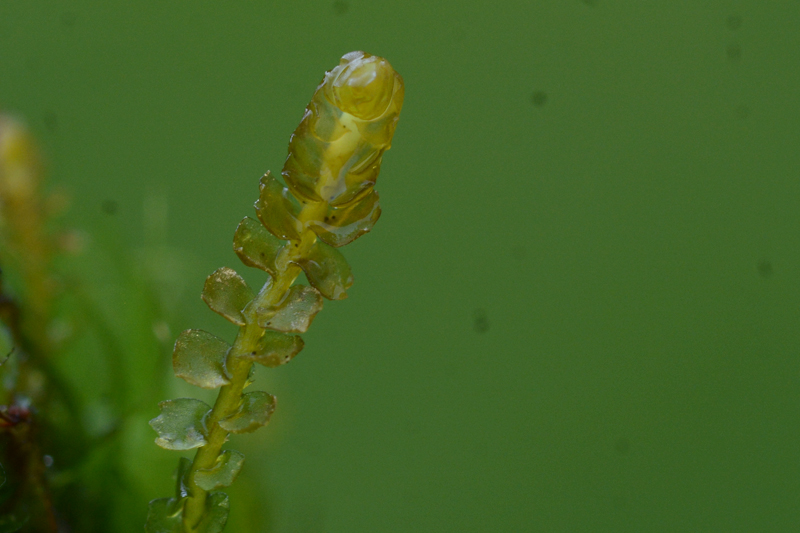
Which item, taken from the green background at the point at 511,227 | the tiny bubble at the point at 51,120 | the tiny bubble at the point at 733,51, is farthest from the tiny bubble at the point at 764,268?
the tiny bubble at the point at 51,120

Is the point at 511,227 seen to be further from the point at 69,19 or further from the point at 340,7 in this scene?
the point at 69,19

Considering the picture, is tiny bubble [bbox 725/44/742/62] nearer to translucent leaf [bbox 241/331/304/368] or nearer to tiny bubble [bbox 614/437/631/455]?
tiny bubble [bbox 614/437/631/455]

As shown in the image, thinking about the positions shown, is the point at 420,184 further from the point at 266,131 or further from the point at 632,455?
the point at 632,455

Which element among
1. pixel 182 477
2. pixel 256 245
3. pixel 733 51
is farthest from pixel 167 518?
pixel 733 51

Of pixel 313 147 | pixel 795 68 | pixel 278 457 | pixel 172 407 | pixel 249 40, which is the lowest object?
pixel 278 457

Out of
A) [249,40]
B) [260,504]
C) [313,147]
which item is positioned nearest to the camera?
[313,147]

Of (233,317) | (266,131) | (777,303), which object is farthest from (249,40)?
(777,303)
